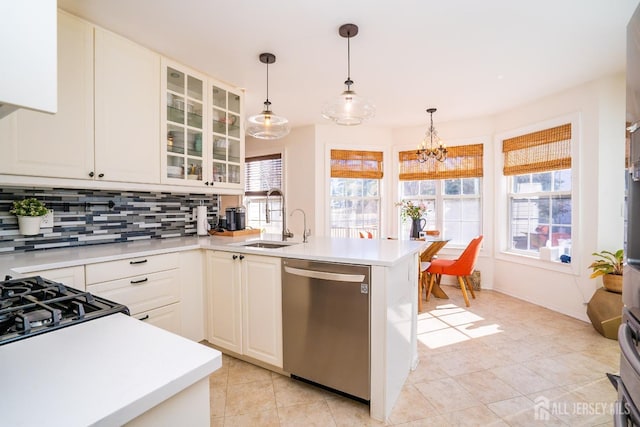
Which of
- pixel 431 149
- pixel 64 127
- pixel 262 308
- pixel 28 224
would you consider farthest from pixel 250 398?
pixel 431 149

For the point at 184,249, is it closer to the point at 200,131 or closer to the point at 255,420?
the point at 200,131

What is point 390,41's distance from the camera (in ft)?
7.79

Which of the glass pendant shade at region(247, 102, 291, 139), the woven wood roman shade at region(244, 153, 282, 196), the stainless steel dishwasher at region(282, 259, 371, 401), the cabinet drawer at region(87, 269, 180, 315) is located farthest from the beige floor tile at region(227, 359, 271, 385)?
the woven wood roman shade at region(244, 153, 282, 196)

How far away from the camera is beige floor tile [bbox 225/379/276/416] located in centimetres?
179

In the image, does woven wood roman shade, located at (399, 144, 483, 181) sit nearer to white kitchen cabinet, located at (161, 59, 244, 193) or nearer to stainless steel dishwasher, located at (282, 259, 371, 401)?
white kitchen cabinet, located at (161, 59, 244, 193)

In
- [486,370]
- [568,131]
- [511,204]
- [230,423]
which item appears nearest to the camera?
[230,423]

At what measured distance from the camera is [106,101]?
2.13 metres

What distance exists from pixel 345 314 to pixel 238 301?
89 centimetres

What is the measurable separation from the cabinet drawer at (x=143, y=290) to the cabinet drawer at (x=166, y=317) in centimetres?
3

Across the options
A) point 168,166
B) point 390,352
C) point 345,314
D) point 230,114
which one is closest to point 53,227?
point 168,166

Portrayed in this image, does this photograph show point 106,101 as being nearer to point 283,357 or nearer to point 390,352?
point 283,357

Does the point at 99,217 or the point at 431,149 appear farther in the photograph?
the point at 431,149

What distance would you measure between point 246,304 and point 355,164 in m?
3.23

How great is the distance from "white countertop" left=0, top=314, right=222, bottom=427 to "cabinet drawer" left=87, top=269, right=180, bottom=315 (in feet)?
4.35
